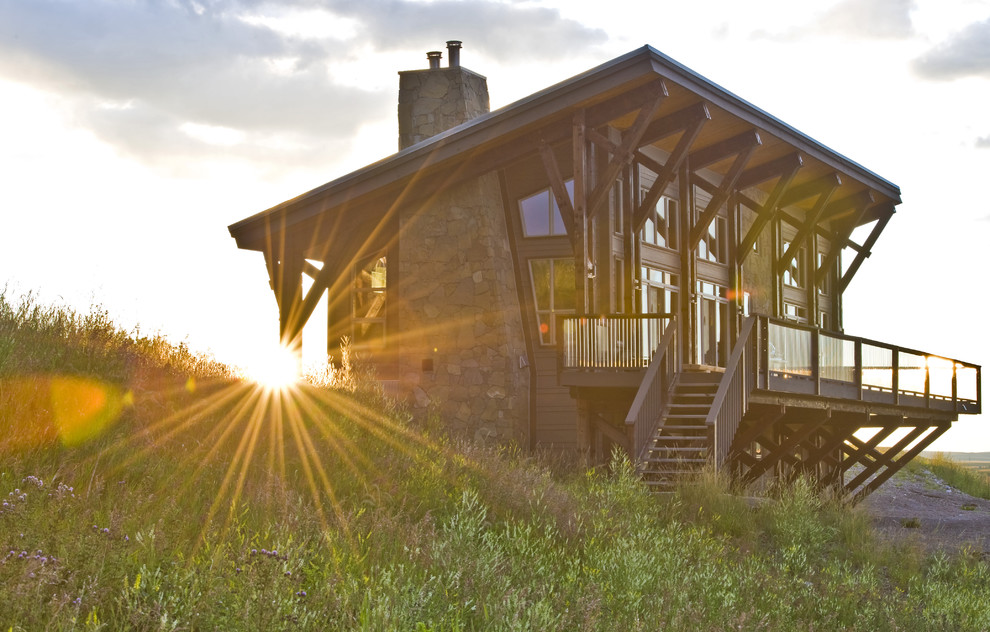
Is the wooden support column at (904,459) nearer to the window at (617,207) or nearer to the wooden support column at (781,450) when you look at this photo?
the wooden support column at (781,450)

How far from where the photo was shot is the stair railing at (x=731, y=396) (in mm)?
15555

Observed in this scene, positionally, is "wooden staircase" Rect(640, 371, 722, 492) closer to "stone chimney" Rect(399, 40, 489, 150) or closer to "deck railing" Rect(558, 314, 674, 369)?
"deck railing" Rect(558, 314, 674, 369)

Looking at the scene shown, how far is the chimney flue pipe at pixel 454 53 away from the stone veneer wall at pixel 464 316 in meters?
7.04

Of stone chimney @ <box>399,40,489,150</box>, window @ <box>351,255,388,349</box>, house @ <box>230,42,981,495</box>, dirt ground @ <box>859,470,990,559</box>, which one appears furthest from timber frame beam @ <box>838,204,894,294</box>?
window @ <box>351,255,388,349</box>

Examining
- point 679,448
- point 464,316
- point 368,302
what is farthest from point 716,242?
point 679,448

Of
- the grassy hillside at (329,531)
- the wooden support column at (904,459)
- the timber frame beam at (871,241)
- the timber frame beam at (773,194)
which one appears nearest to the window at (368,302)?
the timber frame beam at (773,194)

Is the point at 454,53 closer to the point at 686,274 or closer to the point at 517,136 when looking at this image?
the point at 517,136

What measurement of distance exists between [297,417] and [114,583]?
5873 millimetres

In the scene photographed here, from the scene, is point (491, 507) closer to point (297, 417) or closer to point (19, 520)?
point (297, 417)

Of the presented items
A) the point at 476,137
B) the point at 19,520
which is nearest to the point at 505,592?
the point at 19,520

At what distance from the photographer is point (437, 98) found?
2608 cm

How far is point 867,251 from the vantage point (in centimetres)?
2905

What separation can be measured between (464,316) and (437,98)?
8617mm

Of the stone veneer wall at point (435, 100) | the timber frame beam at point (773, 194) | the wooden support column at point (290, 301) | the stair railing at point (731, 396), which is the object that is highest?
the stone veneer wall at point (435, 100)
